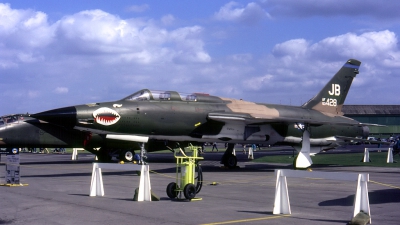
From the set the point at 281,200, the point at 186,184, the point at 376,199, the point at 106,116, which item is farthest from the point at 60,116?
the point at 376,199

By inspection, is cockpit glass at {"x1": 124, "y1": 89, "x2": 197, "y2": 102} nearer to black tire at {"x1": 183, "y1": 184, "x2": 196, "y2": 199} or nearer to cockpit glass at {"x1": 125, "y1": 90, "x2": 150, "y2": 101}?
cockpit glass at {"x1": 125, "y1": 90, "x2": 150, "y2": 101}

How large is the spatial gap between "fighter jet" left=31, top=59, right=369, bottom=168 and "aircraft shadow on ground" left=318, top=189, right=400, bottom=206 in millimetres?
8536

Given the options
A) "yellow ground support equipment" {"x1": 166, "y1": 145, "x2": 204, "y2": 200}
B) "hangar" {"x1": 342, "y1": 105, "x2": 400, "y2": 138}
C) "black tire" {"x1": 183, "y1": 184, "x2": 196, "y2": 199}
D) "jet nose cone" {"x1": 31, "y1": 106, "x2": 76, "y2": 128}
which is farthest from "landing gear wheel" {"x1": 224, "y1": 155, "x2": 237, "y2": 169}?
"hangar" {"x1": 342, "y1": 105, "x2": 400, "y2": 138}

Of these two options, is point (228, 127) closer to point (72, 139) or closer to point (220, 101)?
point (220, 101)

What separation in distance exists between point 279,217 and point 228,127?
12555mm

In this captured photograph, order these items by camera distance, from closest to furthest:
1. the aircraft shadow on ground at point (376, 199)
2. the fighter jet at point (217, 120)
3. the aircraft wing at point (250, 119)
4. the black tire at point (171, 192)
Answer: the aircraft shadow on ground at point (376, 199), the black tire at point (171, 192), the fighter jet at point (217, 120), the aircraft wing at point (250, 119)

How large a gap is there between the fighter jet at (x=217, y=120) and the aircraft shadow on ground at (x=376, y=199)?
8536 millimetres

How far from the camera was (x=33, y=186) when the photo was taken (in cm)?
1572

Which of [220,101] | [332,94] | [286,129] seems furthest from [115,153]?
[332,94]

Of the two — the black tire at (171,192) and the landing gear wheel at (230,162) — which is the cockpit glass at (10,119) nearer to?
the landing gear wheel at (230,162)

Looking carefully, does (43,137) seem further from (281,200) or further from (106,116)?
(281,200)

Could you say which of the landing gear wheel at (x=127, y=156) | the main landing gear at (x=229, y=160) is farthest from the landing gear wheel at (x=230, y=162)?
the landing gear wheel at (x=127, y=156)

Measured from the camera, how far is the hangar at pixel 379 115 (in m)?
99.4

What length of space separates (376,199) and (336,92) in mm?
15456
